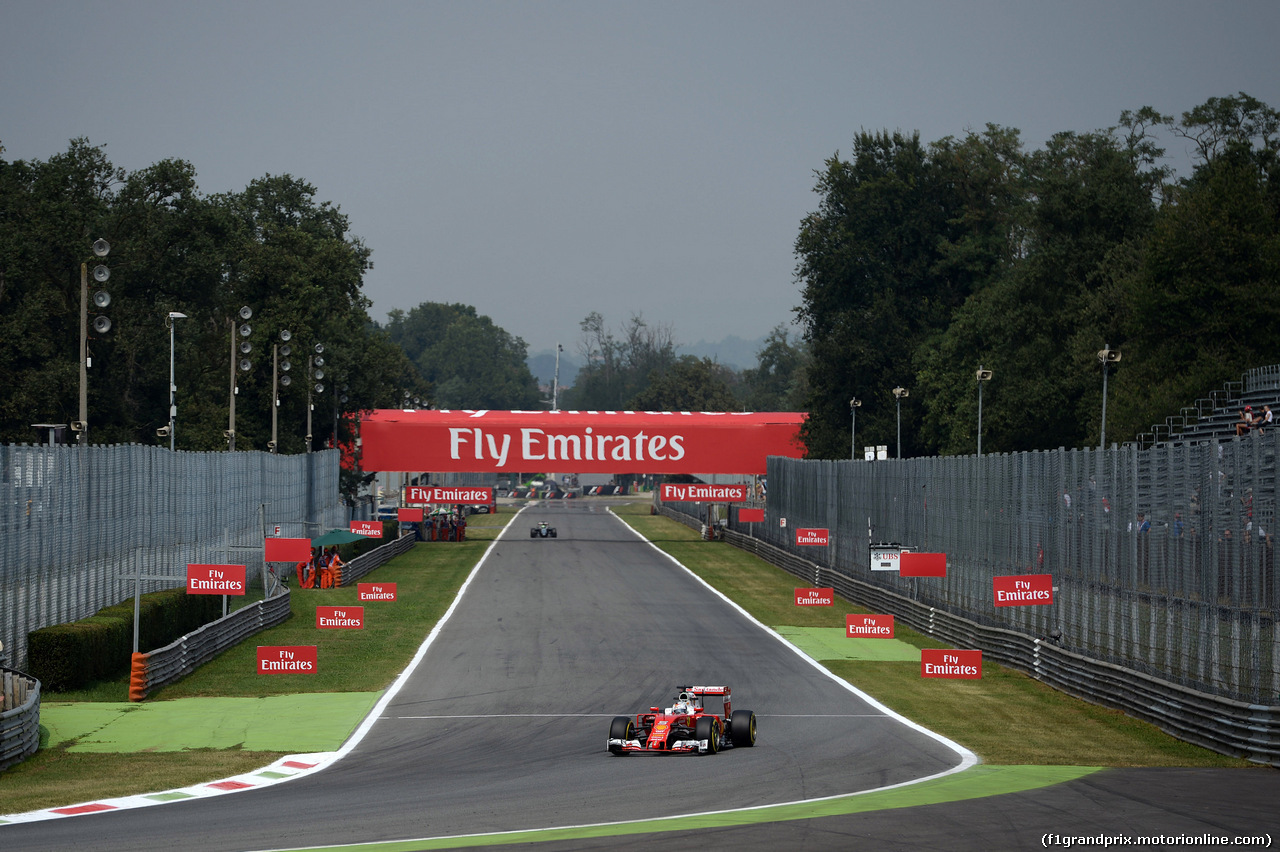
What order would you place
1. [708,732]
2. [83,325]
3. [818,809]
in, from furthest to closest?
[83,325] < [708,732] < [818,809]

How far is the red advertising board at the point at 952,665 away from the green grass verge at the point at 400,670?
0.26 meters

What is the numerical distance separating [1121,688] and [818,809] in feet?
33.6

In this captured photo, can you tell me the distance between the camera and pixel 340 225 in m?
105

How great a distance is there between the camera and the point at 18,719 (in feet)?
58.5

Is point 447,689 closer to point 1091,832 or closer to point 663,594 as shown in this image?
point 1091,832

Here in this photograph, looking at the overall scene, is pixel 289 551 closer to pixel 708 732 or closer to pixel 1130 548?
pixel 708 732

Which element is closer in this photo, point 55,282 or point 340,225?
point 55,282

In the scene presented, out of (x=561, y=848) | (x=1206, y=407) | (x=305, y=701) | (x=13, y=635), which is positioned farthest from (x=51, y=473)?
(x=1206, y=407)

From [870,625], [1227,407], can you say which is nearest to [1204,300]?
[1227,407]

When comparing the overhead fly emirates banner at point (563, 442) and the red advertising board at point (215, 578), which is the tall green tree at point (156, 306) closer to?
the overhead fly emirates banner at point (563, 442)

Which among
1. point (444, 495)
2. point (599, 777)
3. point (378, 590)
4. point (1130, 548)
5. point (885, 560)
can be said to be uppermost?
point (1130, 548)

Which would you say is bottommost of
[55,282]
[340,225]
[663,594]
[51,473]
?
[663,594]

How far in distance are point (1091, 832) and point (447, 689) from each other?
14.7 m

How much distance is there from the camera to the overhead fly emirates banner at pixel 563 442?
7200cm
